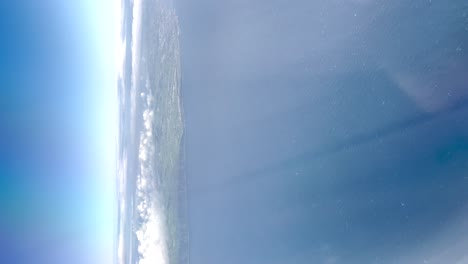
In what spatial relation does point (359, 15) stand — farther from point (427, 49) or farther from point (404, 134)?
point (404, 134)

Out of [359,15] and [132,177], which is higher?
[359,15]

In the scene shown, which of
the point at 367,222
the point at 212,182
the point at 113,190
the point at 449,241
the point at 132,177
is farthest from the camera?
the point at 113,190

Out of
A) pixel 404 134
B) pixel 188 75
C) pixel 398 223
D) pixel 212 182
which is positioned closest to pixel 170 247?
pixel 212 182

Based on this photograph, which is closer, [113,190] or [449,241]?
[449,241]

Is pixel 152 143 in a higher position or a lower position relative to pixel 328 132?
higher

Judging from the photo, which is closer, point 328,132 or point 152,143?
point 328,132

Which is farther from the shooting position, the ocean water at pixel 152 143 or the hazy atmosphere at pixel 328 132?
the ocean water at pixel 152 143

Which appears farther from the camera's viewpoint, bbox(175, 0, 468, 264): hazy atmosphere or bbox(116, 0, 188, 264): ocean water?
bbox(116, 0, 188, 264): ocean water

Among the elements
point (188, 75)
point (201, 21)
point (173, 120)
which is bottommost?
point (173, 120)
